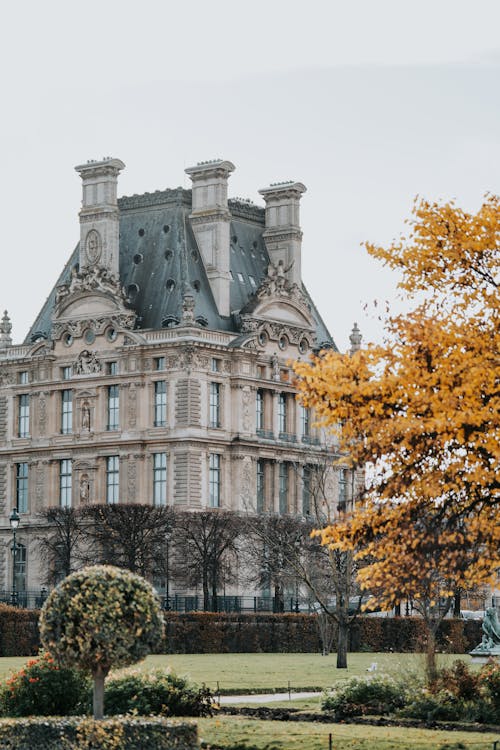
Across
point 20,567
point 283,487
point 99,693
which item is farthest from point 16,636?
point 283,487

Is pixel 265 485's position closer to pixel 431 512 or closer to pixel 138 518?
pixel 138 518

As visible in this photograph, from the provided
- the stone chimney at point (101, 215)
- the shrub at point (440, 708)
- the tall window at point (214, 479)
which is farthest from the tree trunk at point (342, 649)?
the stone chimney at point (101, 215)

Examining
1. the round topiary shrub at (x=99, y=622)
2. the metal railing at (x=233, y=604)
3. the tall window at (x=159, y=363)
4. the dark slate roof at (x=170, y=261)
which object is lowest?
the round topiary shrub at (x=99, y=622)

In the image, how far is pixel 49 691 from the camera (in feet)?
107

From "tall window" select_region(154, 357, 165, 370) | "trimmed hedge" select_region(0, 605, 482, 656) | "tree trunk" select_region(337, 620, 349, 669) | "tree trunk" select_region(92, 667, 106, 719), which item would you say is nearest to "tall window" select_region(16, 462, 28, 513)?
"tall window" select_region(154, 357, 165, 370)

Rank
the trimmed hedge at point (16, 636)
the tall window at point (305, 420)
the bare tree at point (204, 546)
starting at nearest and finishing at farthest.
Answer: the trimmed hedge at point (16, 636)
the bare tree at point (204, 546)
the tall window at point (305, 420)

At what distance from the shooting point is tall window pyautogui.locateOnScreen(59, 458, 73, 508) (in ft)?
360

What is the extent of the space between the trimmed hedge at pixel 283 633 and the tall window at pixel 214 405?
34.2 meters

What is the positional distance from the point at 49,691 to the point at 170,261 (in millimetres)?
77892

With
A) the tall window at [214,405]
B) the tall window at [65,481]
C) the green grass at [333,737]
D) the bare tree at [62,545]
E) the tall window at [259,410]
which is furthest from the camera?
the tall window at [65,481]

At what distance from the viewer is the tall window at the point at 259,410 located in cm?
10950

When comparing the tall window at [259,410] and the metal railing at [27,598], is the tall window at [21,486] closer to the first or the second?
the metal railing at [27,598]

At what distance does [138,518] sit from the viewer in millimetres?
94750

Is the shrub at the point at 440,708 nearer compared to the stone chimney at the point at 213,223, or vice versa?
the shrub at the point at 440,708
